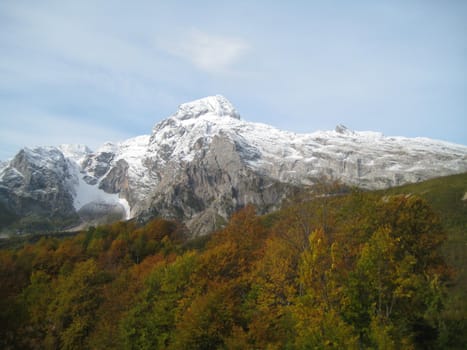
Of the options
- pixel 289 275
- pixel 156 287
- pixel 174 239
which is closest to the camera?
pixel 289 275

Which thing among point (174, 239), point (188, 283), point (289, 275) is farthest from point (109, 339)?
point (174, 239)

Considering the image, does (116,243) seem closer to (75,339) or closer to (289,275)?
(75,339)

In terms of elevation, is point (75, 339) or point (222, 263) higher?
point (222, 263)

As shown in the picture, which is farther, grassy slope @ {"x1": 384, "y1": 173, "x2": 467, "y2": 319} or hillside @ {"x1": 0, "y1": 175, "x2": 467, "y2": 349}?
grassy slope @ {"x1": 384, "y1": 173, "x2": 467, "y2": 319}

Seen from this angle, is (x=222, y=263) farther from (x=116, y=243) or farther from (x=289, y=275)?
(x=116, y=243)

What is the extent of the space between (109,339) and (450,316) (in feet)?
135

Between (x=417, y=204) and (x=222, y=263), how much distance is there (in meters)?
26.4

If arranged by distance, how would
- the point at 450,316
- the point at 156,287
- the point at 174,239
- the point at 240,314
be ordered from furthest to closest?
the point at 174,239 → the point at 156,287 → the point at 240,314 → the point at 450,316

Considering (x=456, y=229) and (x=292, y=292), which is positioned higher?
(x=456, y=229)

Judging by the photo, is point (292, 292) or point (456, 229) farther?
point (456, 229)

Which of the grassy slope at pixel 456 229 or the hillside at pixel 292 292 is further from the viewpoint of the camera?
the grassy slope at pixel 456 229

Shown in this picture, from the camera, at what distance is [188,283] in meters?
48.6

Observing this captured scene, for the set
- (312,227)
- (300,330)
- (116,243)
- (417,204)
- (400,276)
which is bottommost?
(116,243)

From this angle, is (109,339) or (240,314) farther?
(109,339)
